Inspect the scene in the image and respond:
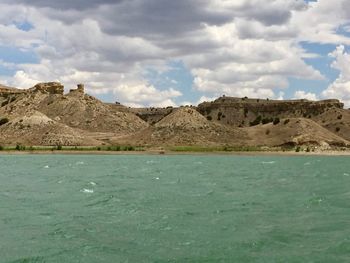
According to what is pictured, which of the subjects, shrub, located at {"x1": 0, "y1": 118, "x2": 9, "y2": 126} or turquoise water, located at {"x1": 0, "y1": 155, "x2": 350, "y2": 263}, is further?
shrub, located at {"x1": 0, "y1": 118, "x2": 9, "y2": 126}

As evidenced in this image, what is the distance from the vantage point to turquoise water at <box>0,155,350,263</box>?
77.2 feet

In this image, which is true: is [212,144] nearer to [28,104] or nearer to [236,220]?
[28,104]

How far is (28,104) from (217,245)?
7140 inches

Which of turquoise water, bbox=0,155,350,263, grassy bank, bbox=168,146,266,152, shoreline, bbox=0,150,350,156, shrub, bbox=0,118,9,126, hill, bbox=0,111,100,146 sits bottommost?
turquoise water, bbox=0,155,350,263

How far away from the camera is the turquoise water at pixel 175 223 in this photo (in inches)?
926

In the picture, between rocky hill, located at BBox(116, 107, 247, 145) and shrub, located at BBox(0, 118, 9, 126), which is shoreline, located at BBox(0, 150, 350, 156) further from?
shrub, located at BBox(0, 118, 9, 126)

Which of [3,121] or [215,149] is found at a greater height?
[3,121]

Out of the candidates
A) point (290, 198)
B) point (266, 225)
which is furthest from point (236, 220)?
point (290, 198)

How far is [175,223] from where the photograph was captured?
30.5m

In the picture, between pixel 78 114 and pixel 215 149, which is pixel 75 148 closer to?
pixel 215 149

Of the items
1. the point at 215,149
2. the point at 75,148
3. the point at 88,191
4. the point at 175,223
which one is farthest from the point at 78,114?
the point at 175,223

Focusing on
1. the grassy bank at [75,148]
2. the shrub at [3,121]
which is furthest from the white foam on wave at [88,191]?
the shrub at [3,121]

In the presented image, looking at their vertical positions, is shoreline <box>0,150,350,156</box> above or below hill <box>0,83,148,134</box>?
below

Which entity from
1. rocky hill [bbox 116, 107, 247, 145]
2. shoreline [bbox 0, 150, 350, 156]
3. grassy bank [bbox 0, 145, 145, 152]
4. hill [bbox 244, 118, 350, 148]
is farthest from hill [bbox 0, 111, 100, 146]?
hill [bbox 244, 118, 350, 148]
